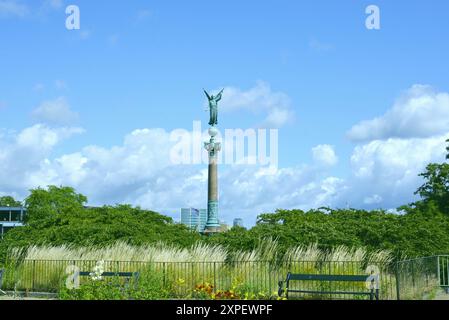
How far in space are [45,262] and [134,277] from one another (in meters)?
6.86

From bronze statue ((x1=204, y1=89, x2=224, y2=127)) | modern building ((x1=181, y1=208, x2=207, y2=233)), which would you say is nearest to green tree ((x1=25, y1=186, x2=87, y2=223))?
modern building ((x1=181, y1=208, x2=207, y2=233))

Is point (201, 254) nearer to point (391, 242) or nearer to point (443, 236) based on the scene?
point (391, 242)

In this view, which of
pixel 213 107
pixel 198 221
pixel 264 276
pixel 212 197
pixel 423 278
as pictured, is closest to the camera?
pixel 423 278

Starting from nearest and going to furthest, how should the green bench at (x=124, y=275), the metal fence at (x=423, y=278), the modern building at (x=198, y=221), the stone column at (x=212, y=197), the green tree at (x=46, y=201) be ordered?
the green bench at (x=124, y=275) → the metal fence at (x=423, y=278) → the stone column at (x=212, y=197) → the modern building at (x=198, y=221) → the green tree at (x=46, y=201)

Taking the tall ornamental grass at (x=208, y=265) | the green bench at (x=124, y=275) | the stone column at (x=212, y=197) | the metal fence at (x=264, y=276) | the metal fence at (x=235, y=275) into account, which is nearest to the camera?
the green bench at (x=124, y=275)

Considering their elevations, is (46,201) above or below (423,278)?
above

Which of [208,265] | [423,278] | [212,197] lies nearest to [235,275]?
[208,265]

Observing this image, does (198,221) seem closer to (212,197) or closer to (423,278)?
(212,197)

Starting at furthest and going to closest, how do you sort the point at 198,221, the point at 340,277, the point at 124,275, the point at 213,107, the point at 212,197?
the point at 198,221 < the point at 213,107 < the point at 212,197 < the point at 124,275 < the point at 340,277

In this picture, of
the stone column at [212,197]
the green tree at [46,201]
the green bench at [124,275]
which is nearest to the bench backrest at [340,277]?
the green bench at [124,275]

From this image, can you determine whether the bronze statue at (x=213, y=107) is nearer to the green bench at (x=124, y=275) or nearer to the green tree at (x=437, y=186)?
the green tree at (x=437, y=186)

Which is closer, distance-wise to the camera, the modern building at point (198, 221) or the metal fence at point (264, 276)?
the metal fence at point (264, 276)

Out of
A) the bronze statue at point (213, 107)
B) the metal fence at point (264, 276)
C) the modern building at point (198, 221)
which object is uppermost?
the bronze statue at point (213, 107)

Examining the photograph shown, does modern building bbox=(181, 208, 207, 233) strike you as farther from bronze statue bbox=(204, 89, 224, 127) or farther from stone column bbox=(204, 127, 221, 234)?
bronze statue bbox=(204, 89, 224, 127)
